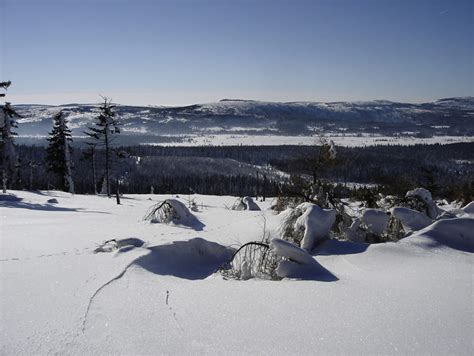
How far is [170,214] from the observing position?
363 inches

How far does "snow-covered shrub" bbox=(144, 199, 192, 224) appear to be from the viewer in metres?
8.98

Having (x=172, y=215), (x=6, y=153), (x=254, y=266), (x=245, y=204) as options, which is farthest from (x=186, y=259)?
(x=6, y=153)

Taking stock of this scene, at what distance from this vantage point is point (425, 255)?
173 inches

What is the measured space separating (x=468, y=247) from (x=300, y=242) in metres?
2.29

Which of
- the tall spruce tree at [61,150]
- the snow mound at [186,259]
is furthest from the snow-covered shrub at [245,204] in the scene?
the tall spruce tree at [61,150]

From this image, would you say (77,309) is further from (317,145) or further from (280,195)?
(317,145)

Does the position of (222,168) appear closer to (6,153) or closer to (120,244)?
(6,153)

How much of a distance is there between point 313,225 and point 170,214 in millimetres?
4635

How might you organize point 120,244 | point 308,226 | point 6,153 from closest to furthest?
point 120,244
point 308,226
point 6,153

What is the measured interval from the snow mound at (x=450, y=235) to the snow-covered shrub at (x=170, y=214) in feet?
17.9

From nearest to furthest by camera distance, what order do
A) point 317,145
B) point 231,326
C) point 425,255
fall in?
point 231,326, point 425,255, point 317,145

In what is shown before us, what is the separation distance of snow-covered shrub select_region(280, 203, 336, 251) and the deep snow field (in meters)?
0.77

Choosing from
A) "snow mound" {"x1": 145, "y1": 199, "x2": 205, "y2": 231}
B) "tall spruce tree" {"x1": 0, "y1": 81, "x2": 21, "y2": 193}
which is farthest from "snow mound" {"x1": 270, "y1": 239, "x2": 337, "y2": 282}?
"tall spruce tree" {"x1": 0, "y1": 81, "x2": 21, "y2": 193}

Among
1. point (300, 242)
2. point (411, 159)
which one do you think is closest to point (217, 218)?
point (300, 242)
